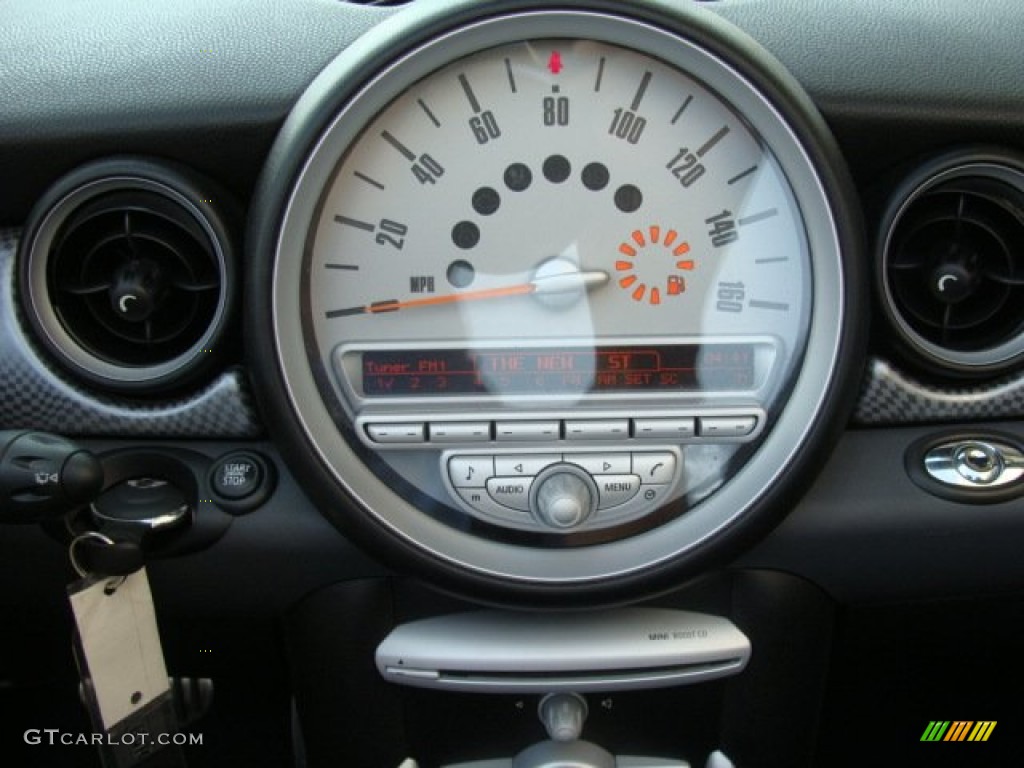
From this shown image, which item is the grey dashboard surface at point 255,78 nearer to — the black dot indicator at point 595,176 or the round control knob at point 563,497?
the black dot indicator at point 595,176

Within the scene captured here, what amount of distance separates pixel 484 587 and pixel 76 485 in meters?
0.46

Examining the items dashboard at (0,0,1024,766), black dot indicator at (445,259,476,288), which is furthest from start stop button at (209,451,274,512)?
black dot indicator at (445,259,476,288)

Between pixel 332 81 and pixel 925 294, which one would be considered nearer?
pixel 332 81

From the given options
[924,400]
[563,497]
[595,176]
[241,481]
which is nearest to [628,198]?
[595,176]

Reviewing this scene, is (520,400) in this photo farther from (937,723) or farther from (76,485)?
(937,723)

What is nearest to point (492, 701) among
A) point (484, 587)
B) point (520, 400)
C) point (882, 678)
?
point (484, 587)

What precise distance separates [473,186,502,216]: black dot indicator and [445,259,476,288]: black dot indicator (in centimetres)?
7

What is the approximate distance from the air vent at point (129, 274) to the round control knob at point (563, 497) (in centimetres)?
44

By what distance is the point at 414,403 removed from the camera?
4.17 feet

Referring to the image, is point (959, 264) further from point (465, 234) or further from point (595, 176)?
point (465, 234)

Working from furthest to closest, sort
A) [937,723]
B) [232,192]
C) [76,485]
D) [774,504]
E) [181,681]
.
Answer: [937,723] → [181,681] → [232,192] → [774,504] → [76,485]

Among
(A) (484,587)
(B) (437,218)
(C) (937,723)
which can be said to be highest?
(B) (437,218)

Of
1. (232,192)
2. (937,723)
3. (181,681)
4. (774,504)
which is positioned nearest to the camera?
(774,504)

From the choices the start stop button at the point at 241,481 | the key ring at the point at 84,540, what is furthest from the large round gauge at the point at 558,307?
the key ring at the point at 84,540
